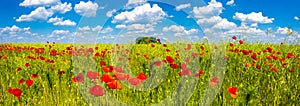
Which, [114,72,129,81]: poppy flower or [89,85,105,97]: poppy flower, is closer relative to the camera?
[89,85,105,97]: poppy flower

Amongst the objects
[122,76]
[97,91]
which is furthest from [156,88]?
[97,91]

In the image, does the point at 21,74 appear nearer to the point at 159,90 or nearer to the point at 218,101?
the point at 159,90

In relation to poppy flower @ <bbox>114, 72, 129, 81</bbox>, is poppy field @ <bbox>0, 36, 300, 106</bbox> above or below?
below

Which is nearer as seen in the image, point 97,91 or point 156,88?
point 97,91

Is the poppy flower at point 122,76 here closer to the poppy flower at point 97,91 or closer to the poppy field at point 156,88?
the poppy field at point 156,88

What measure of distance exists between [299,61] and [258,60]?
680mm

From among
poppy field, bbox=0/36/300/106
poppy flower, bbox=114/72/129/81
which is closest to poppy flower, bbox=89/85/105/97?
poppy field, bbox=0/36/300/106

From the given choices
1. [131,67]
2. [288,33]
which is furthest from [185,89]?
[288,33]

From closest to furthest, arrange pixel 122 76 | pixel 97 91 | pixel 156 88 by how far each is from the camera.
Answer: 1. pixel 97 91
2. pixel 122 76
3. pixel 156 88

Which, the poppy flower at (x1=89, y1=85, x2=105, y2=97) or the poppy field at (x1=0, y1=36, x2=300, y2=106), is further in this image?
the poppy field at (x1=0, y1=36, x2=300, y2=106)

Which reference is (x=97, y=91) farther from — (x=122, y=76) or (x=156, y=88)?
(x=156, y=88)

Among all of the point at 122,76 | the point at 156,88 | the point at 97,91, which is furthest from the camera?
the point at 156,88

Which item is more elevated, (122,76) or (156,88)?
(122,76)

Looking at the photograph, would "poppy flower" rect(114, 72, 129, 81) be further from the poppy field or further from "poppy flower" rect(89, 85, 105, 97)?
"poppy flower" rect(89, 85, 105, 97)
